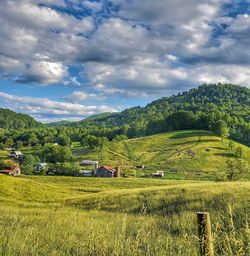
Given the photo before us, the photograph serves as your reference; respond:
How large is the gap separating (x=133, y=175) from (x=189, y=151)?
46.2 meters

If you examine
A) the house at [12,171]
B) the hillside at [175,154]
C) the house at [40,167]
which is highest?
the hillside at [175,154]

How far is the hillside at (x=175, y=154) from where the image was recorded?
Result: 472ft

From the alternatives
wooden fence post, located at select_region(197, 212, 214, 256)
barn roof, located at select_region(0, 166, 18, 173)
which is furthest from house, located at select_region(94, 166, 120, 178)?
wooden fence post, located at select_region(197, 212, 214, 256)

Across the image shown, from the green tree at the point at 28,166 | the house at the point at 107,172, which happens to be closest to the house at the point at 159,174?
the house at the point at 107,172

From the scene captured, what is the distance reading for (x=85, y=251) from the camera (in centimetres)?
862

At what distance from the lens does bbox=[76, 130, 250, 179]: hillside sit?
472ft

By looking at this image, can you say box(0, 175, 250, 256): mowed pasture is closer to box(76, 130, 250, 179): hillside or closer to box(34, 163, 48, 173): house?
box(34, 163, 48, 173): house

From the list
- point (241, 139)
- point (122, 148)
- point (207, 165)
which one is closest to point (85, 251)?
point (207, 165)

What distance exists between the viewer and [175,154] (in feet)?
537

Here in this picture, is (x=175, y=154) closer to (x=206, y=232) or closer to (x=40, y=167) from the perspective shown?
(x=40, y=167)

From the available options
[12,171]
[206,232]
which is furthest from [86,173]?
[206,232]

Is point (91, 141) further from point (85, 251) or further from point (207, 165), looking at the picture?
point (85, 251)

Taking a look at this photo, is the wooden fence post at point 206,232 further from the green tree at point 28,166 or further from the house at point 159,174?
the green tree at point 28,166

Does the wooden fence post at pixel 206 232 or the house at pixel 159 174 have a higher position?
the wooden fence post at pixel 206 232
